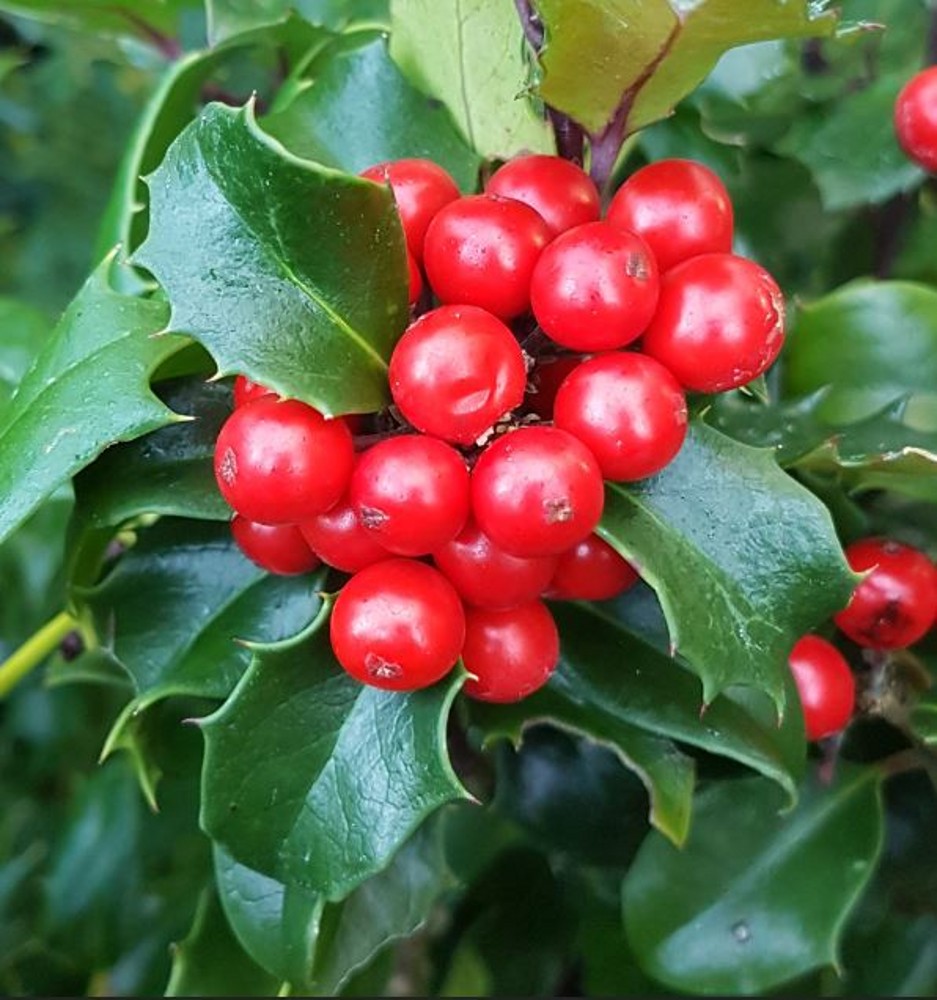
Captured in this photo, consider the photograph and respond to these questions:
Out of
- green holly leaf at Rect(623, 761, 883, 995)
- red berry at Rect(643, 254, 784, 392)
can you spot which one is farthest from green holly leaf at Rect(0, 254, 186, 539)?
green holly leaf at Rect(623, 761, 883, 995)

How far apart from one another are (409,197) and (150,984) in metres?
0.90

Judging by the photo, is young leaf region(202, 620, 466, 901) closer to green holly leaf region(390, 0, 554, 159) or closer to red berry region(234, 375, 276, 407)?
red berry region(234, 375, 276, 407)

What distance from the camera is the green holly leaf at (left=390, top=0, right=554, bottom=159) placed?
2.25 ft

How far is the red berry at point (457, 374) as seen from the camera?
0.54 meters

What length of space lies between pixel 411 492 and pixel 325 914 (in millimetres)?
319

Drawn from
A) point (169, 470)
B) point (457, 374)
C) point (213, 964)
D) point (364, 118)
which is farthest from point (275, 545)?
point (213, 964)

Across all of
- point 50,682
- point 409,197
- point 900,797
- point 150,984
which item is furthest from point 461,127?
point 150,984

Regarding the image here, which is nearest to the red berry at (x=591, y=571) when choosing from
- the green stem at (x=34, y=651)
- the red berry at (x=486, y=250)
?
the red berry at (x=486, y=250)

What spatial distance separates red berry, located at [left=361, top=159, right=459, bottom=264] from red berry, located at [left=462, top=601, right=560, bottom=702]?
0.19m

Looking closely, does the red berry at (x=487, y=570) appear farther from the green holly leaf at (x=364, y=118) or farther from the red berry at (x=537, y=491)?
the green holly leaf at (x=364, y=118)

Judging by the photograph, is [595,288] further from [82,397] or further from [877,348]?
[877,348]

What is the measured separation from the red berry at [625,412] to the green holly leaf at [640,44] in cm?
15

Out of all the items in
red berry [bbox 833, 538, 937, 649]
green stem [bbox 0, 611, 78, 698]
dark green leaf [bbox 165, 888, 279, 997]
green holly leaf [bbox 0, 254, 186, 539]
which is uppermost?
green holly leaf [bbox 0, 254, 186, 539]

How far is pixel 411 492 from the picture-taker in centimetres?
55
